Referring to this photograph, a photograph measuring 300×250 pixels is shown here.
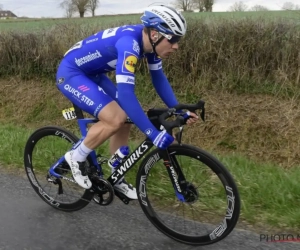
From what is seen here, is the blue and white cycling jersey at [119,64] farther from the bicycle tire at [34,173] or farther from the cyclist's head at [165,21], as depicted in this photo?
the bicycle tire at [34,173]

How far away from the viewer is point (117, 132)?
4.20 metres

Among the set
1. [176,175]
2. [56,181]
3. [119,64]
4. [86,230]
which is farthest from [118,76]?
[56,181]

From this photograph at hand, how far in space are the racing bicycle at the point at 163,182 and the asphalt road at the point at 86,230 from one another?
0.36ft

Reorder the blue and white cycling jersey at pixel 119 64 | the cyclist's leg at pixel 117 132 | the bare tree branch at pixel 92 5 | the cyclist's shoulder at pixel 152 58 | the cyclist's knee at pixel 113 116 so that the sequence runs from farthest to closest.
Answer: the bare tree branch at pixel 92 5, the cyclist's leg at pixel 117 132, the cyclist's shoulder at pixel 152 58, the cyclist's knee at pixel 113 116, the blue and white cycling jersey at pixel 119 64

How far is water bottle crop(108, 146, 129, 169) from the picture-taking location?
4.04 meters

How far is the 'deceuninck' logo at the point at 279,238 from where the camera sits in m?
3.53

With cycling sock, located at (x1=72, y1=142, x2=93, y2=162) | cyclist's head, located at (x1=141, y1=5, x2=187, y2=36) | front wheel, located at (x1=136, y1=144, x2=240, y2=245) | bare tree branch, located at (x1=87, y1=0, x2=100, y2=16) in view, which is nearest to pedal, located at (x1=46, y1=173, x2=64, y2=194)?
cycling sock, located at (x1=72, y1=142, x2=93, y2=162)

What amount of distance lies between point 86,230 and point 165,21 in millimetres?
1937

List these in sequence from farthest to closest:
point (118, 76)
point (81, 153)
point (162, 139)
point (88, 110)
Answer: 1. point (81, 153)
2. point (88, 110)
3. point (118, 76)
4. point (162, 139)

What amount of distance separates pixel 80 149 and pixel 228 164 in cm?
231

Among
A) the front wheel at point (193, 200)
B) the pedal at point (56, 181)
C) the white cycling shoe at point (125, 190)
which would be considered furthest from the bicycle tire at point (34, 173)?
the front wheel at point (193, 200)

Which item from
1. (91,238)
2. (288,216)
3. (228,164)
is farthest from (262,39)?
(91,238)

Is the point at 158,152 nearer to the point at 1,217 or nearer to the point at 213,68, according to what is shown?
the point at 1,217

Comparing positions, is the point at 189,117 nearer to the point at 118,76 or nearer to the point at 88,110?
the point at 118,76
